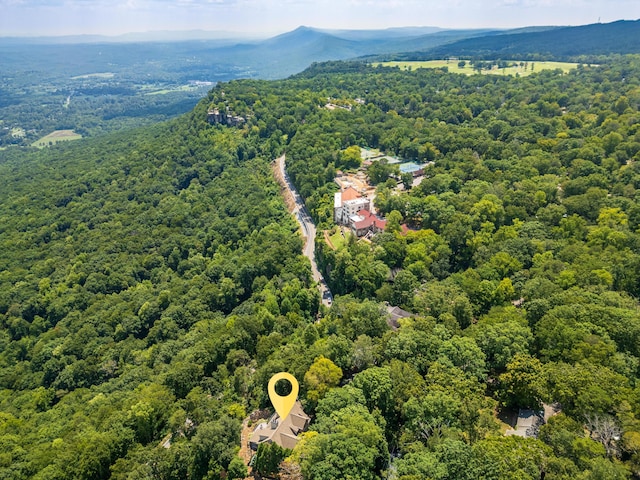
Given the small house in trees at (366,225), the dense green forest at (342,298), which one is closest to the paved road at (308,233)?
the dense green forest at (342,298)

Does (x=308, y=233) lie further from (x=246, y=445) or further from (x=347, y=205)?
(x=246, y=445)

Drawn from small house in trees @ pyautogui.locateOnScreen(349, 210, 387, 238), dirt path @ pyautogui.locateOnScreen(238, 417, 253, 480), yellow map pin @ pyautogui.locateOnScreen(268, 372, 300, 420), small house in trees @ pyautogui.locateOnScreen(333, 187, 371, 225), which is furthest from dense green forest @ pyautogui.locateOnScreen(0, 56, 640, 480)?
small house in trees @ pyautogui.locateOnScreen(349, 210, 387, 238)

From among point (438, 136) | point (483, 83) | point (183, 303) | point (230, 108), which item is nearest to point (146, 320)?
point (183, 303)

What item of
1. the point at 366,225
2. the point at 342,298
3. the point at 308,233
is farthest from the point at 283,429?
the point at 308,233

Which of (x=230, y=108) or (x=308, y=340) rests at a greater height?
(x=230, y=108)

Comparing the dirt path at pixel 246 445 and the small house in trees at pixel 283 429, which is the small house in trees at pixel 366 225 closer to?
the small house in trees at pixel 283 429

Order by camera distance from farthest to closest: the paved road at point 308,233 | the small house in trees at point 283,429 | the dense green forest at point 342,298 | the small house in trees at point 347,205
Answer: the small house in trees at point 347,205
the paved road at point 308,233
the small house in trees at point 283,429
the dense green forest at point 342,298

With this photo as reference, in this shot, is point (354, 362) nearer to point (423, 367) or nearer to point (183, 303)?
point (423, 367)
